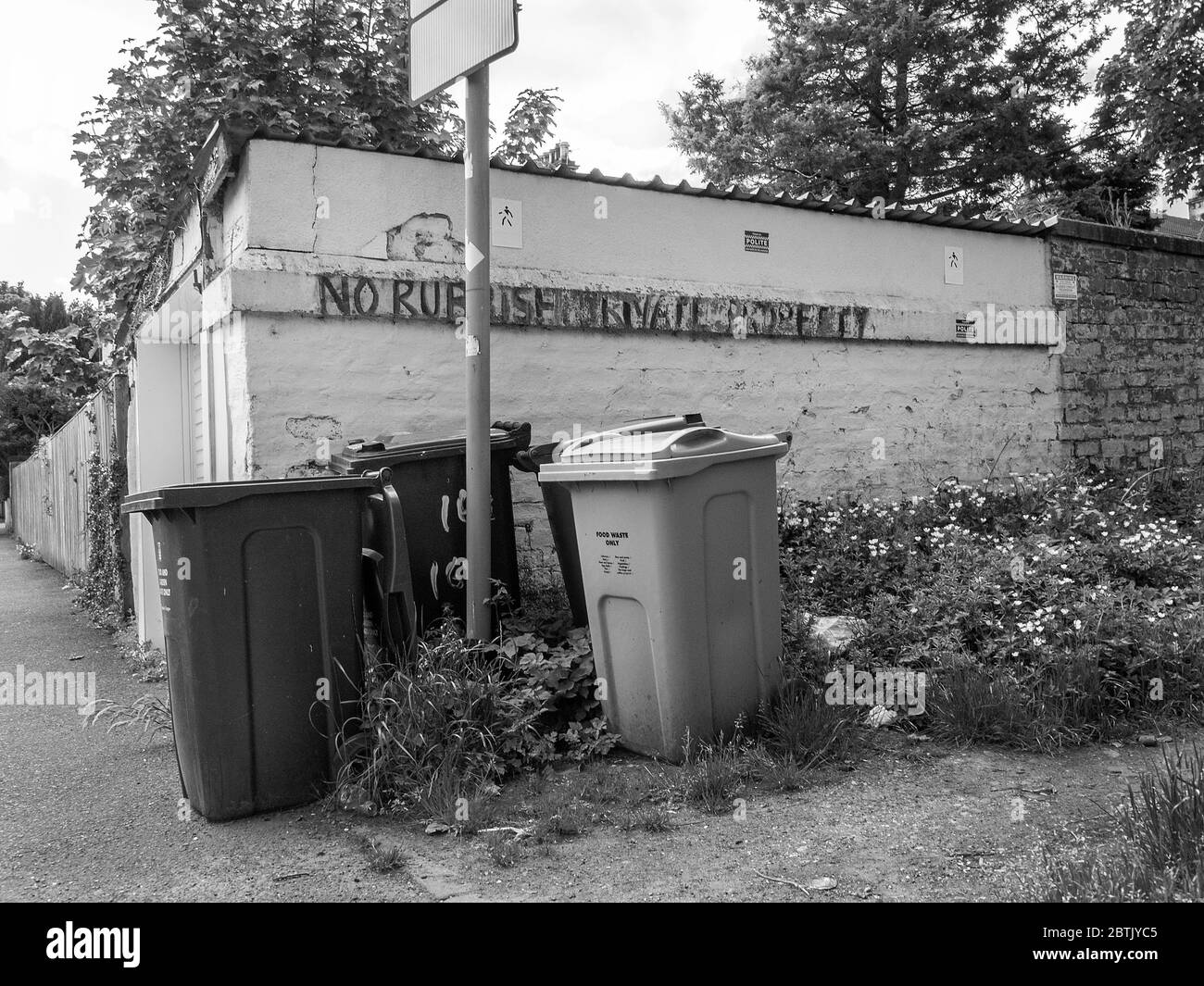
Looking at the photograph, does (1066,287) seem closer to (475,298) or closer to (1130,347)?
(1130,347)

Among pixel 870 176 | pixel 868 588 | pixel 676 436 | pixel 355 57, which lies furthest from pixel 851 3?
pixel 676 436

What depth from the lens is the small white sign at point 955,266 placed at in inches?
321

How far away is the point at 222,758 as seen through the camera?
364cm

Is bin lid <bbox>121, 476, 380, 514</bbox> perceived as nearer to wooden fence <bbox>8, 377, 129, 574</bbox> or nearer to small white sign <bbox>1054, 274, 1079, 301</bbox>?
wooden fence <bbox>8, 377, 129, 574</bbox>

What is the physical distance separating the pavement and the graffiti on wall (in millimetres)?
2513

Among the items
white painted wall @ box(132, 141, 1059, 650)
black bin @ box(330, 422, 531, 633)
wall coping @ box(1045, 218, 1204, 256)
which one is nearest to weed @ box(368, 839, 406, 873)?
black bin @ box(330, 422, 531, 633)

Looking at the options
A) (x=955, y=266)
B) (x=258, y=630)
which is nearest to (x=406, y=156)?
(x=258, y=630)

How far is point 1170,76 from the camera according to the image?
13.4 meters

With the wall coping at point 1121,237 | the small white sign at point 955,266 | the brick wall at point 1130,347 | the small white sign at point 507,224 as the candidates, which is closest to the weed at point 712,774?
the small white sign at point 507,224

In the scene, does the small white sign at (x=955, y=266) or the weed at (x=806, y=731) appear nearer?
the weed at (x=806, y=731)

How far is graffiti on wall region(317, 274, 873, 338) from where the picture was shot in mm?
5691

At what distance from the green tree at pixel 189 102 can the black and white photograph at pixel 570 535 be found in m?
0.04

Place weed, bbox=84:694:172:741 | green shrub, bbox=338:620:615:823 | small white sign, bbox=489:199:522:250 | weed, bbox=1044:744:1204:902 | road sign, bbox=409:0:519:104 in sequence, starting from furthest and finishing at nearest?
1. small white sign, bbox=489:199:522:250
2. weed, bbox=84:694:172:741
3. road sign, bbox=409:0:519:104
4. green shrub, bbox=338:620:615:823
5. weed, bbox=1044:744:1204:902

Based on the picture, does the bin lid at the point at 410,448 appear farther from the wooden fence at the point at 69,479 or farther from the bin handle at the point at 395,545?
the wooden fence at the point at 69,479
